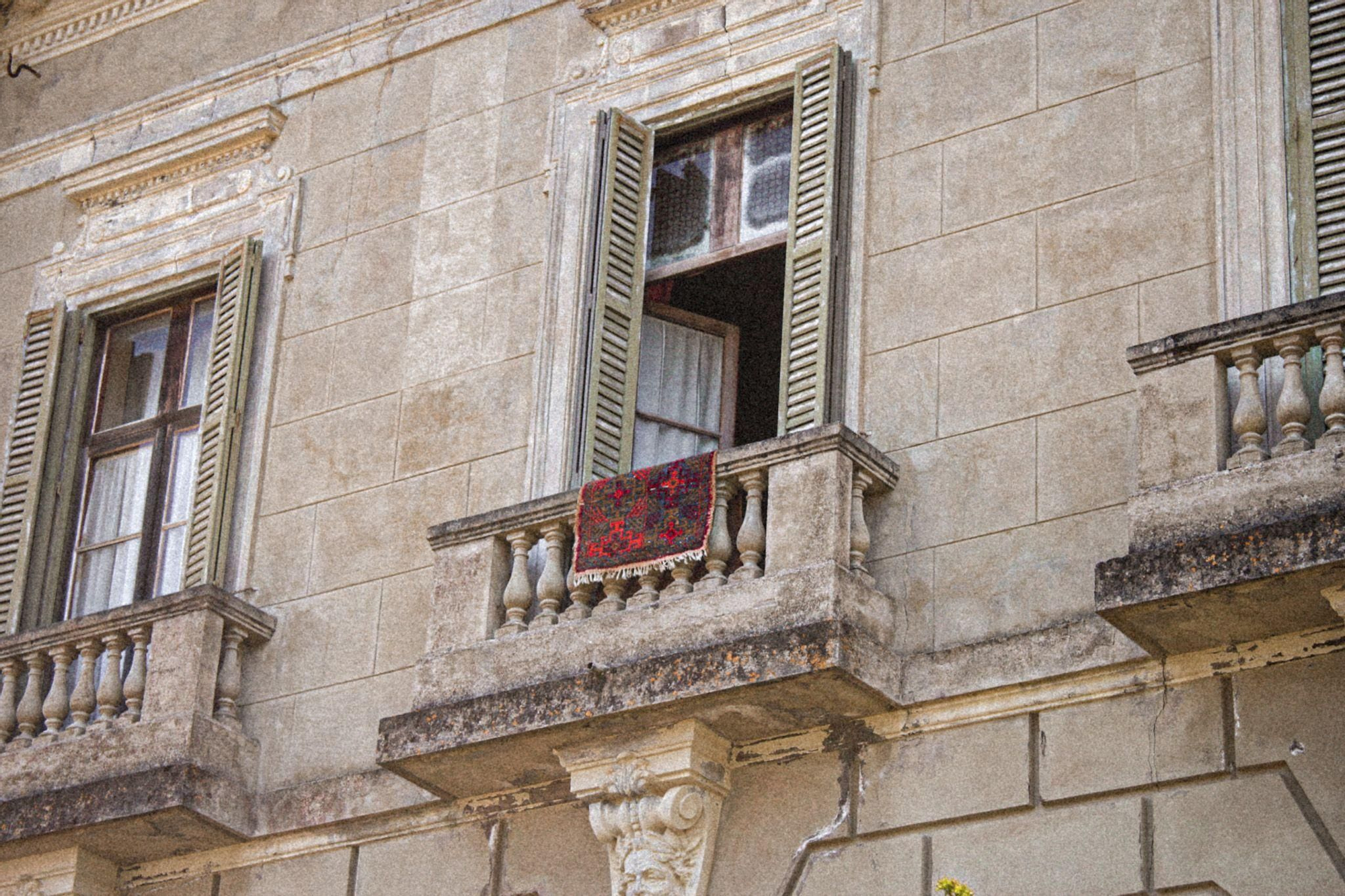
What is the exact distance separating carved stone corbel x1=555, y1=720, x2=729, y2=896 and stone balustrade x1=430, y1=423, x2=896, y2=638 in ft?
1.91

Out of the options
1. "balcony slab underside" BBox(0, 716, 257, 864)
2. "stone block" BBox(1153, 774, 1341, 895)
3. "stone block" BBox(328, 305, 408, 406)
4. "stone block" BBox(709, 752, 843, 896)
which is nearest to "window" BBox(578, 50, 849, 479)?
"stone block" BBox(328, 305, 408, 406)

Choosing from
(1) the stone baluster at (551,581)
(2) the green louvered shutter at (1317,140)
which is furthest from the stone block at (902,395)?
(2) the green louvered shutter at (1317,140)

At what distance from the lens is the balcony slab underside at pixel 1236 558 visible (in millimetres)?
9125

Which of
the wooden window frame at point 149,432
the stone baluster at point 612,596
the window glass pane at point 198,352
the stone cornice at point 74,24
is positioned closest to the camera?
the stone baluster at point 612,596

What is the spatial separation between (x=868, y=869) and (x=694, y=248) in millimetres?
3418

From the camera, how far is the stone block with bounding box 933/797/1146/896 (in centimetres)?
965

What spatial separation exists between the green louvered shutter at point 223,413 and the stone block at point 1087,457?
14.0 ft

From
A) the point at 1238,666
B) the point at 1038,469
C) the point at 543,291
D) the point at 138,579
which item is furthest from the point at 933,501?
the point at 138,579

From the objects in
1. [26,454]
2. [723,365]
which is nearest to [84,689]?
[26,454]

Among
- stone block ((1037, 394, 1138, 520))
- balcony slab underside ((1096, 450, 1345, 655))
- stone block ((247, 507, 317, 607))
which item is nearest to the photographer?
balcony slab underside ((1096, 450, 1345, 655))

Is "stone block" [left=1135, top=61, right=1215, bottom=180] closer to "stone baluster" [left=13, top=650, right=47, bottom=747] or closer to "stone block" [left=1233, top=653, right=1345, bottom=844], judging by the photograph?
"stone block" [left=1233, top=653, right=1345, bottom=844]

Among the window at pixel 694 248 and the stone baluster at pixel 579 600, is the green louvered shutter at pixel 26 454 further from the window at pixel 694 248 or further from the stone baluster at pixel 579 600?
the stone baluster at pixel 579 600

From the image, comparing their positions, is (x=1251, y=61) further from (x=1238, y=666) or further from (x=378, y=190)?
(x=378, y=190)

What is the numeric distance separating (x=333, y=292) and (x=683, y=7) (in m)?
2.26
